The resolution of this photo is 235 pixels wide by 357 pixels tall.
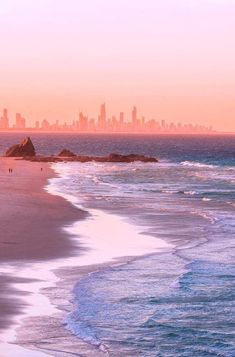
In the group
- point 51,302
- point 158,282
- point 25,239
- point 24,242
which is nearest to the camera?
point 51,302

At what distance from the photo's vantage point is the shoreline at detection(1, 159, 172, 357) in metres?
18.6

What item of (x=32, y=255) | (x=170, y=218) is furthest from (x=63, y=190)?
(x=32, y=255)

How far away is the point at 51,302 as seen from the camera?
22.9m

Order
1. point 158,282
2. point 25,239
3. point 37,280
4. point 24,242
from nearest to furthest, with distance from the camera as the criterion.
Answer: point 158,282 < point 37,280 < point 24,242 < point 25,239

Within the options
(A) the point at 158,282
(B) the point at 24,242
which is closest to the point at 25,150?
(B) the point at 24,242

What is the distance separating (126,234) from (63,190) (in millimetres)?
32799

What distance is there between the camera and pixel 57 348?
18.4m

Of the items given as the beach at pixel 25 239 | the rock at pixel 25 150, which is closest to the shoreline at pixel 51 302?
the beach at pixel 25 239

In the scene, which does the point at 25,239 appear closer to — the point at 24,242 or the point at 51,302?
the point at 24,242

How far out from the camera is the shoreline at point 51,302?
18578 mm

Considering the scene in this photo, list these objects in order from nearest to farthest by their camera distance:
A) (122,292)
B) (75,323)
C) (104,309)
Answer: (75,323) < (104,309) < (122,292)

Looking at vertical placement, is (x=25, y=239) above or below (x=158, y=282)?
below

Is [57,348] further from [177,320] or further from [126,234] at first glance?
[126,234]

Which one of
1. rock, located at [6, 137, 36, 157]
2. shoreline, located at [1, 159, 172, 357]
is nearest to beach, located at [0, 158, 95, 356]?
shoreline, located at [1, 159, 172, 357]
